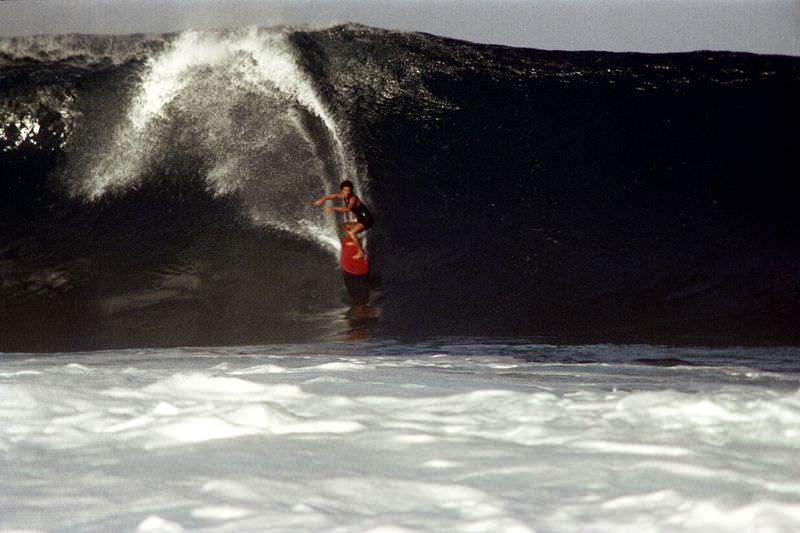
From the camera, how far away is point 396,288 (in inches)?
195

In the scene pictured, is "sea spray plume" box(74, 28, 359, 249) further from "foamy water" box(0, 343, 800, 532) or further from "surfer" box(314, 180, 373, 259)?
"foamy water" box(0, 343, 800, 532)

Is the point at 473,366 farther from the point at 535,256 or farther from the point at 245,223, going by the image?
the point at 245,223

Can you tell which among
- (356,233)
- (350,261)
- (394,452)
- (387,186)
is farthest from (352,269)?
(394,452)

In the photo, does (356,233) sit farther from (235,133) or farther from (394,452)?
(394,452)

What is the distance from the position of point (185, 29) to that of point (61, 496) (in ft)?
16.9

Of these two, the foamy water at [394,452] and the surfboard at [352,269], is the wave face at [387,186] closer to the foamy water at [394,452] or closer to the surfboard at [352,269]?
the surfboard at [352,269]

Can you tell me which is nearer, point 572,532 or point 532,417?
point 572,532

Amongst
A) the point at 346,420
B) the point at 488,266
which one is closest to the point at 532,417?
the point at 346,420

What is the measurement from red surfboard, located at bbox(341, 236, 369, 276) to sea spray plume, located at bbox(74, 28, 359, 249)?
46 centimetres

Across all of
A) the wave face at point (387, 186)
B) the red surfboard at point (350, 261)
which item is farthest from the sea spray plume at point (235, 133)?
the red surfboard at point (350, 261)

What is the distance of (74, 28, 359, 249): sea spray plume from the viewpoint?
5848mm

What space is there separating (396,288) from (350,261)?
0.89 ft

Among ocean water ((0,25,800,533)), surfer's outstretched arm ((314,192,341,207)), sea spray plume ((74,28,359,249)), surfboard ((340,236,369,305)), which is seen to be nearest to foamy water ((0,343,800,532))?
ocean water ((0,25,800,533))

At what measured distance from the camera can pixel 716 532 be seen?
1404mm
